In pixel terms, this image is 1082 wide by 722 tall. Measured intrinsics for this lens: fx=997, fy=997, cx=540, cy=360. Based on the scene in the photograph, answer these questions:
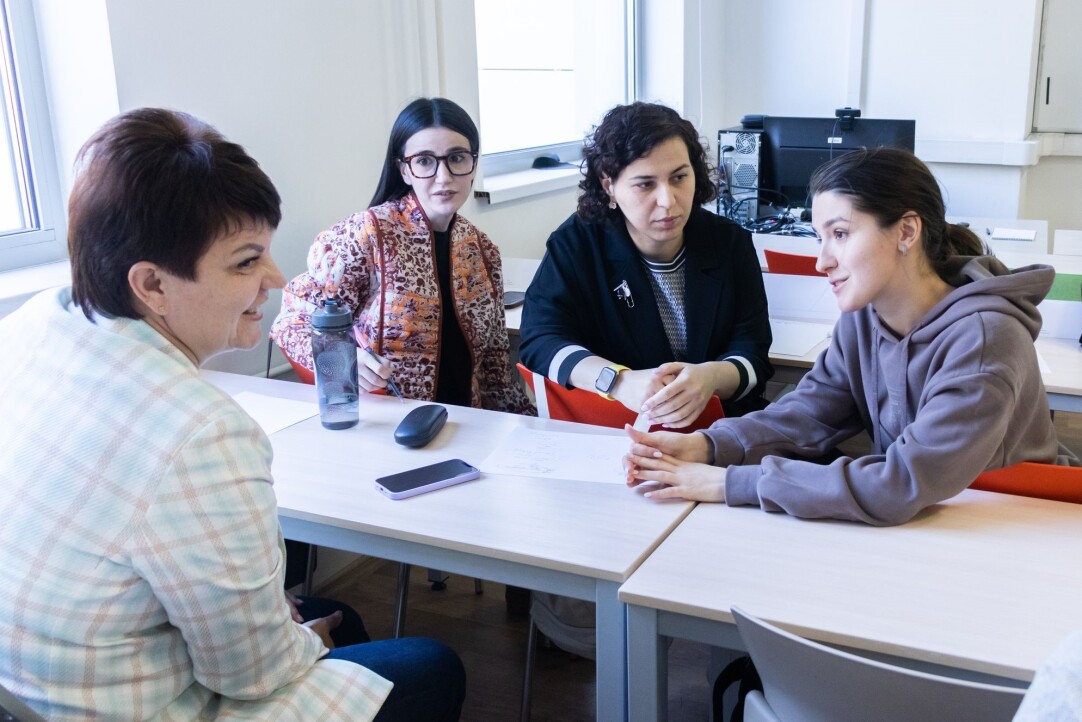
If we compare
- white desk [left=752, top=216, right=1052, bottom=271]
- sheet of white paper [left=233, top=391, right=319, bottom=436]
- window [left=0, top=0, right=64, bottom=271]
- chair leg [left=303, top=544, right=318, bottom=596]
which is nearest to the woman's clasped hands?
sheet of white paper [left=233, top=391, right=319, bottom=436]

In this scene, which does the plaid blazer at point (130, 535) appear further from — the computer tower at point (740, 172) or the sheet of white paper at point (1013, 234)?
the sheet of white paper at point (1013, 234)

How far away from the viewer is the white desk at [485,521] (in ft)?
4.71

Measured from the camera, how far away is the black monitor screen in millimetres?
3906

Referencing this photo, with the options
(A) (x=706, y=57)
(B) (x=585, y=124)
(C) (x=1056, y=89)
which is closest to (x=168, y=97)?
(B) (x=585, y=124)

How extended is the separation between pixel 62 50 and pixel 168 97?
26cm

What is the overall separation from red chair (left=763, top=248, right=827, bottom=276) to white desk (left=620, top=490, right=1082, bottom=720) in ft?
5.35

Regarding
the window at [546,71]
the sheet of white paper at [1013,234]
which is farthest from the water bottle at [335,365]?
the sheet of white paper at [1013,234]

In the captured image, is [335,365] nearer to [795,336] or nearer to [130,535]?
[130,535]

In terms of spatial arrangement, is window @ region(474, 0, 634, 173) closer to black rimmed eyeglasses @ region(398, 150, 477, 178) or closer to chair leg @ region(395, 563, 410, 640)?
black rimmed eyeglasses @ region(398, 150, 477, 178)

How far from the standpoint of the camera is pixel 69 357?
45.4 inches

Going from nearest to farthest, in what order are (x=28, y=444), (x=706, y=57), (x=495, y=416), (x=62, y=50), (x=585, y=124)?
(x=28, y=444), (x=495, y=416), (x=62, y=50), (x=585, y=124), (x=706, y=57)

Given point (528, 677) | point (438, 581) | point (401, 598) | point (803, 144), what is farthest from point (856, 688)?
point (803, 144)

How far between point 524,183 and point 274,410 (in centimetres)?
226

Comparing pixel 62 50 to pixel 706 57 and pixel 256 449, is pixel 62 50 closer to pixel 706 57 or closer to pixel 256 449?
pixel 256 449
